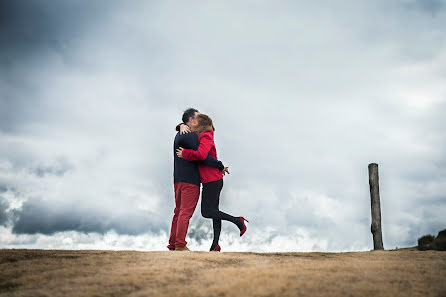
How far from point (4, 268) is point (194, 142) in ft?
11.8

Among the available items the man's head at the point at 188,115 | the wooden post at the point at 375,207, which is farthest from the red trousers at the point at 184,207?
the wooden post at the point at 375,207

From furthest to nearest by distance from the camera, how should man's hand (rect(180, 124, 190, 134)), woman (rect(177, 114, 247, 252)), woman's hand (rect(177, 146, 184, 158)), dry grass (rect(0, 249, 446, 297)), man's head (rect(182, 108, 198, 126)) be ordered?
man's head (rect(182, 108, 198, 126)) < man's hand (rect(180, 124, 190, 134)) < woman (rect(177, 114, 247, 252)) < woman's hand (rect(177, 146, 184, 158)) < dry grass (rect(0, 249, 446, 297))

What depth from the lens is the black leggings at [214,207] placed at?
7270mm

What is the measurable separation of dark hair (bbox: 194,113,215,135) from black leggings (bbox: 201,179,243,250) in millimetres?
960

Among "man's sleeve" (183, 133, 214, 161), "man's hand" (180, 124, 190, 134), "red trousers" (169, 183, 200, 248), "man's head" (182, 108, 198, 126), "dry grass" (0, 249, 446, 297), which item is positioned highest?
"man's head" (182, 108, 198, 126)

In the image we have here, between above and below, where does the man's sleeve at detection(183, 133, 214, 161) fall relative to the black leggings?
above

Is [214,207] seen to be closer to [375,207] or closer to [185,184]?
[185,184]

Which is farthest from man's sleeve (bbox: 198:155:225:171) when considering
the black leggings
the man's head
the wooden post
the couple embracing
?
the wooden post

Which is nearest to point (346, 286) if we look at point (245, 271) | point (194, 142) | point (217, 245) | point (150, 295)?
point (245, 271)

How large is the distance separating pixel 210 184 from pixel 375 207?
18.2ft

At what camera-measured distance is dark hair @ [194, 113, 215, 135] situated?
741 cm

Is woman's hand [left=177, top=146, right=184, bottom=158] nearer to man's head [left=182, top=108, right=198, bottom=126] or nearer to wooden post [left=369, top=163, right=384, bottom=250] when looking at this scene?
man's head [left=182, top=108, right=198, bottom=126]

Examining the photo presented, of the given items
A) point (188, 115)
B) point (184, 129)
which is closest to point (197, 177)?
point (184, 129)

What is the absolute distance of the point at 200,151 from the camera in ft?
23.2
